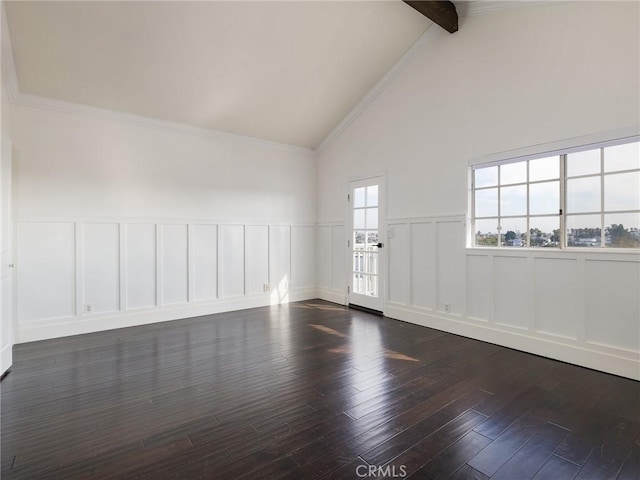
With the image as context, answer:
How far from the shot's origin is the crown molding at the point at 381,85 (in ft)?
14.6

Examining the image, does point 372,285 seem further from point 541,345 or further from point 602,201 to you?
point 602,201

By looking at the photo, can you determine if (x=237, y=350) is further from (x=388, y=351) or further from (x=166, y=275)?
(x=166, y=275)

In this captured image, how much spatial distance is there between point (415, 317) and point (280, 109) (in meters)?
3.67

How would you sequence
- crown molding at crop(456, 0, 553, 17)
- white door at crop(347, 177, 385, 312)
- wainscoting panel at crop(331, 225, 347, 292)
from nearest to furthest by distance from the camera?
crown molding at crop(456, 0, 553, 17) < white door at crop(347, 177, 385, 312) < wainscoting panel at crop(331, 225, 347, 292)

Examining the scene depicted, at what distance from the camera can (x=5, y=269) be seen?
9.90 ft

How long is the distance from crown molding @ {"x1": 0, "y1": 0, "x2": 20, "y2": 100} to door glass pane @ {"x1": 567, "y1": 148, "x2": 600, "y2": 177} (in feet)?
17.7

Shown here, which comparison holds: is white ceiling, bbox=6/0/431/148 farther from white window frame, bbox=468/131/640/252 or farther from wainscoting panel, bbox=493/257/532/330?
wainscoting panel, bbox=493/257/532/330

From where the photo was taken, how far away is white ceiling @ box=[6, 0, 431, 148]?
3246 millimetres

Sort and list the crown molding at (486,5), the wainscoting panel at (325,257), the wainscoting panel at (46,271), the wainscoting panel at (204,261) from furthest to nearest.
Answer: the wainscoting panel at (325,257), the wainscoting panel at (204,261), the wainscoting panel at (46,271), the crown molding at (486,5)

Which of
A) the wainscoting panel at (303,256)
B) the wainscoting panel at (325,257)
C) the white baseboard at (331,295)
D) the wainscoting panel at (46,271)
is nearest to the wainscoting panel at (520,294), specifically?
the white baseboard at (331,295)

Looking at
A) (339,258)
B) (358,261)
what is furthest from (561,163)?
(339,258)

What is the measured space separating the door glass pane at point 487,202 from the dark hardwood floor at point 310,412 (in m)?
1.54

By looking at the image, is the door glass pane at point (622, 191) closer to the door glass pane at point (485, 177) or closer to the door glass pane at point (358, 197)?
the door glass pane at point (485, 177)

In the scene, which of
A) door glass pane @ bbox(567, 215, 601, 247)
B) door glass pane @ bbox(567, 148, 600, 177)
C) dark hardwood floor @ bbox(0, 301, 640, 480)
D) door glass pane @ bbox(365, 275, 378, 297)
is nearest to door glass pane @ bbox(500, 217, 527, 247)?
door glass pane @ bbox(567, 215, 601, 247)
